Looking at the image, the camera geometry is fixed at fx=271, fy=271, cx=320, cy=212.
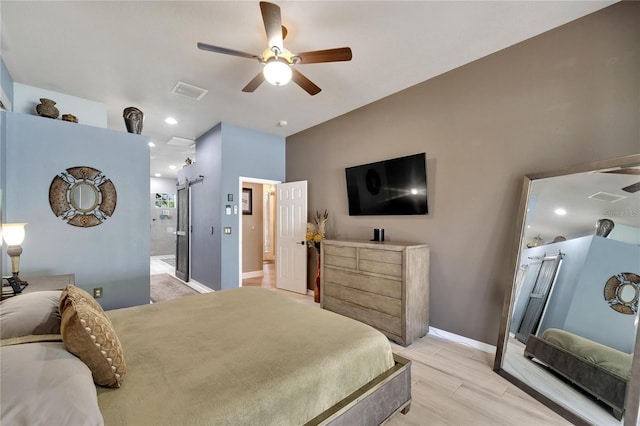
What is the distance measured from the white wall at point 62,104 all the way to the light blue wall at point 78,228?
0.66m

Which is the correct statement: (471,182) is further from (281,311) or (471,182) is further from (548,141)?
(281,311)

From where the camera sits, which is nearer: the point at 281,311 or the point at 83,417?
the point at 83,417

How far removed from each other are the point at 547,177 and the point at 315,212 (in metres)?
3.15

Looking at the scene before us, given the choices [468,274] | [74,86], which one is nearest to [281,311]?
[468,274]

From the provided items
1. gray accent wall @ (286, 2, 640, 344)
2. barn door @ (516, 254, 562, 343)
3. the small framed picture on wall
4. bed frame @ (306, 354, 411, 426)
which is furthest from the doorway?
barn door @ (516, 254, 562, 343)

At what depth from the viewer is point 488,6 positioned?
207 cm

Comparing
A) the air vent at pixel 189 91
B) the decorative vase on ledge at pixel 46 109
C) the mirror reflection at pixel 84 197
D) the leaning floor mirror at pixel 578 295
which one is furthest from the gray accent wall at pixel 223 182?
the leaning floor mirror at pixel 578 295

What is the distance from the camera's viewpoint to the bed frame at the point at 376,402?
130 centimetres

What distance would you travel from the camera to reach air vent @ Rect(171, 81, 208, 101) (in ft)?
10.6

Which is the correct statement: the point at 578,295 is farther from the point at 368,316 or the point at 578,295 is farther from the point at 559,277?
the point at 368,316

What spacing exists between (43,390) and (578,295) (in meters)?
3.00

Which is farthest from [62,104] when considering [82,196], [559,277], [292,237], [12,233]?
[559,277]

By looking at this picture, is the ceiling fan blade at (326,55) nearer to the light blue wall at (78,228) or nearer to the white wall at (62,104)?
the light blue wall at (78,228)

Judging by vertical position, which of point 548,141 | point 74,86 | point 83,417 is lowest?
point 83,417
